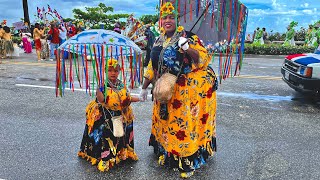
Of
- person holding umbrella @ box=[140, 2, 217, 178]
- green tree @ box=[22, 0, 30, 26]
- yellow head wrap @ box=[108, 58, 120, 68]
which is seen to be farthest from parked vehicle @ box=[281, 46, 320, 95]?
green tree @ box=[22, 0, 30, 26]

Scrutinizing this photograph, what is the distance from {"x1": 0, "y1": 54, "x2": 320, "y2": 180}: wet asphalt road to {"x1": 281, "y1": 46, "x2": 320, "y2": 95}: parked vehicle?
0.40m

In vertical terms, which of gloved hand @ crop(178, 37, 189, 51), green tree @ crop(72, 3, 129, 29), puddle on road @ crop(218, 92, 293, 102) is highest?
green tree @ crop(72, 3, 129, 29)

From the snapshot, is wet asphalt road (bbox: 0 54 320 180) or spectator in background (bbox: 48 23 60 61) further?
spectator in background (bbox: 48 23 60 61)

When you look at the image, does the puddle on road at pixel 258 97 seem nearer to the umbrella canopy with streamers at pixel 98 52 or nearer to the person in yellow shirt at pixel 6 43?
the umbrella canopy with streamers at pixel 98 52

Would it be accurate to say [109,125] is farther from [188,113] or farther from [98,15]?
[98,15]

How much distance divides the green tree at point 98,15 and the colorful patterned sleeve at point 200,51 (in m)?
27.2

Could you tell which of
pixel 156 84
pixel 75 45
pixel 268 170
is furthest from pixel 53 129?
pixel 268 170

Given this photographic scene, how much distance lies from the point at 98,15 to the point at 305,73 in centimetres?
2549

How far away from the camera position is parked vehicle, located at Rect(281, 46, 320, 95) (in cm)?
639

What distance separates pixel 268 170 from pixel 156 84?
1681mm

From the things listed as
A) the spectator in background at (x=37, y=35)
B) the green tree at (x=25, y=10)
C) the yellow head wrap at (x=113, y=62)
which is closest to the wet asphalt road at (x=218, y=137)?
Result: the yellow head wrap at (x=113, y=62)

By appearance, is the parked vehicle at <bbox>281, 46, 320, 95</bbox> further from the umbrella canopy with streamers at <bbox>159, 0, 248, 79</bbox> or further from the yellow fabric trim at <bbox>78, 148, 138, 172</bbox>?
the yellow fabric trim at <bbox>78, 148, 138, 172</bbox>

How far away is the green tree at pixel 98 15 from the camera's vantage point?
97.9 feet

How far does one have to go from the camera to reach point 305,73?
21.3 ft
